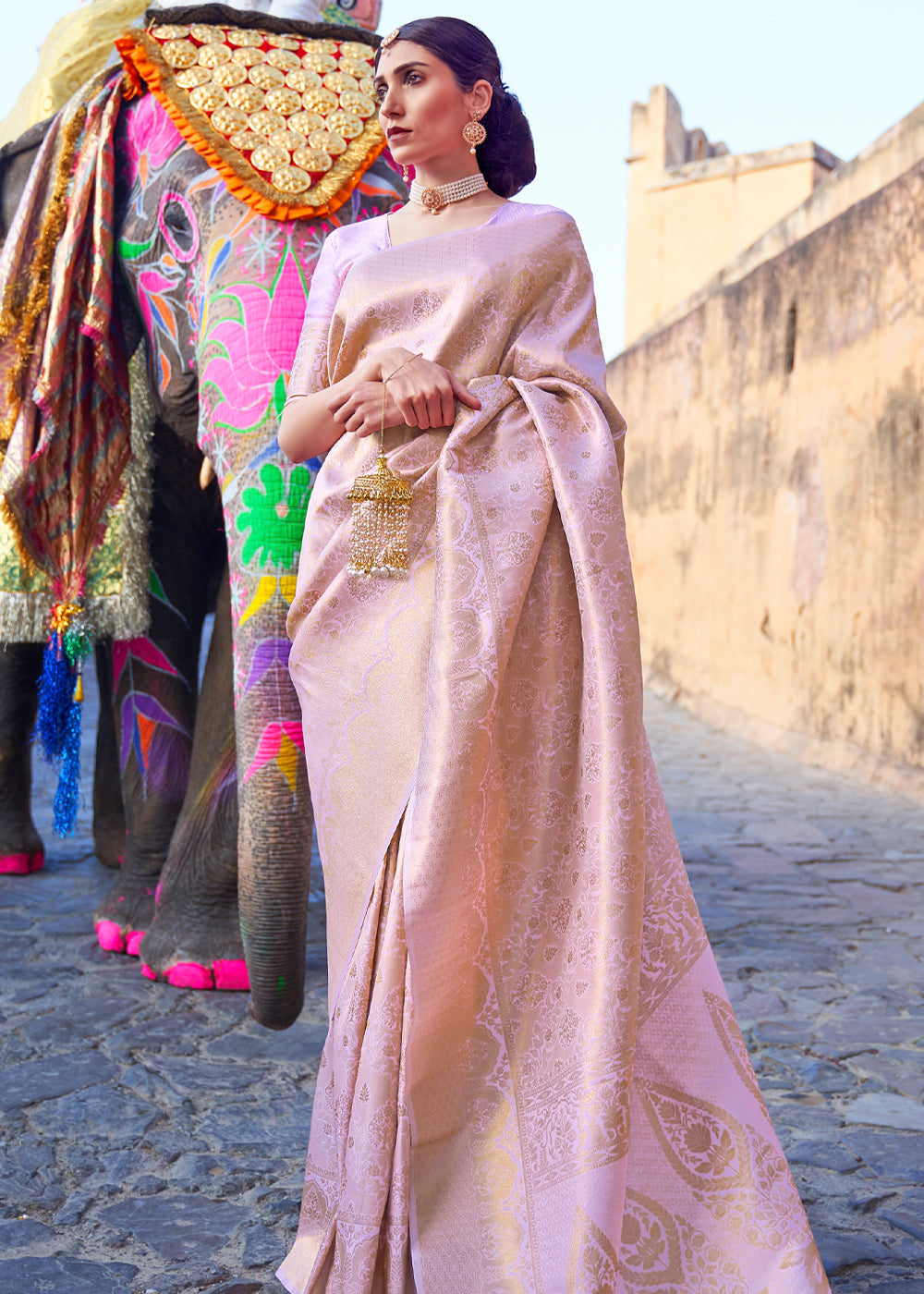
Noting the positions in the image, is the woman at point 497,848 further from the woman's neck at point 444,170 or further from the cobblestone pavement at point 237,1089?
the cobblestone pavement at point 237,1089

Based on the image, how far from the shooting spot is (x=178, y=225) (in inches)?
104

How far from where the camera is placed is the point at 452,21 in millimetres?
1792

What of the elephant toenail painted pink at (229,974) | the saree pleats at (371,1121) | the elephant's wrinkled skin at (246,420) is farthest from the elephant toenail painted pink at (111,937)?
the saree pleats at (371,1121)

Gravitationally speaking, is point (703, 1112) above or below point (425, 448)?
below

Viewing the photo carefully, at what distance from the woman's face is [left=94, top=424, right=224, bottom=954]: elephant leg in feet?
5.44

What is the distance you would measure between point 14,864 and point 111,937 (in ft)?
3.04

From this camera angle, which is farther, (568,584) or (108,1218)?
(108,1218)

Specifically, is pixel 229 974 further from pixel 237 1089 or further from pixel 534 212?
pixel 534 212

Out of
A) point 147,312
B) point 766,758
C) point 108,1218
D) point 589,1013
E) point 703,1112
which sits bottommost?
point 766,758

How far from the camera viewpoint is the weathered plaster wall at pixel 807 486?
628 cm

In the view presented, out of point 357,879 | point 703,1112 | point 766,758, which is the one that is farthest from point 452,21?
point 766,758

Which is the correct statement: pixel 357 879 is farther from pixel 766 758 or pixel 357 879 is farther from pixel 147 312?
pixel 766 758

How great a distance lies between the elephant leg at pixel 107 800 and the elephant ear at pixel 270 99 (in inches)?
79.3

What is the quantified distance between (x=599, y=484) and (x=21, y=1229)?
1338 millimetres
